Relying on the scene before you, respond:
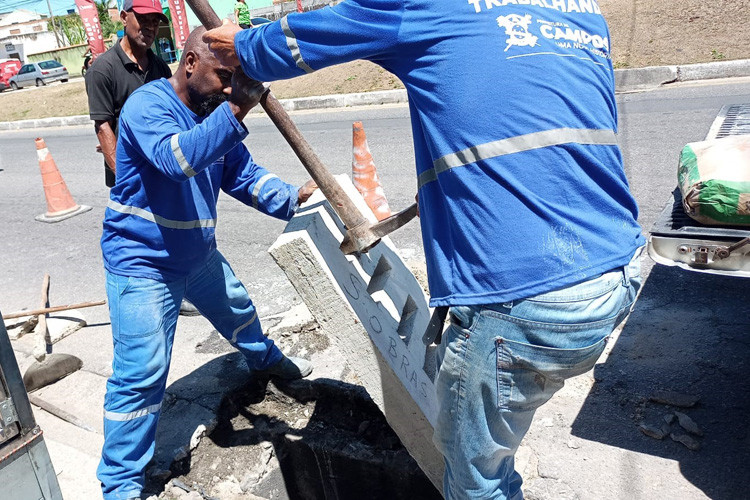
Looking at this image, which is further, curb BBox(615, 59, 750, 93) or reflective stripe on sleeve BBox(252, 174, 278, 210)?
curb BBox(615, 59, 750, 93)

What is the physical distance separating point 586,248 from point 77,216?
7.66 metres

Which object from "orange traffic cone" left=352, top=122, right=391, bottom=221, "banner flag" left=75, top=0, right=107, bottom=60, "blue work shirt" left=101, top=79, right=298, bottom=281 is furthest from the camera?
"banner flag" left=75, top=0, right=107, bottom=60

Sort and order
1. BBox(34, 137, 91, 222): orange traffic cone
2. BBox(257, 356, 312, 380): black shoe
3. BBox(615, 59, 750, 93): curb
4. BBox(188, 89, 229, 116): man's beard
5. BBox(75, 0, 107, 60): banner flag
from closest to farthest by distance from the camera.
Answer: BBox(188, 89, 229, 116): man's beard → BBox(257, 356, 312, 380): black shoe → BBox(34, 137, 91, 222): orange traffic cone → BBox(615, 59, 750, 93): curb → BBox(75, 0, 107, 60): banner flag

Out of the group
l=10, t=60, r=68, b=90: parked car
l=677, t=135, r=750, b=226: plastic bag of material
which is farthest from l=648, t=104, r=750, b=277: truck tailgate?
l=10, t=60, r=68, b=90: parked car

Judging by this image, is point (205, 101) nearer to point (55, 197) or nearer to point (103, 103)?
point (103, 103)

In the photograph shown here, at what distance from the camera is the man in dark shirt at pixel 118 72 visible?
15.6ft

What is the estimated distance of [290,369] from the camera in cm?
369

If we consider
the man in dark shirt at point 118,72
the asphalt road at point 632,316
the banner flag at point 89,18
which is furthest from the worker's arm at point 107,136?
the banner flag at point 89,18

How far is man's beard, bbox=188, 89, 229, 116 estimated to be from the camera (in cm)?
278

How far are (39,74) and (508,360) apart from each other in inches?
1438

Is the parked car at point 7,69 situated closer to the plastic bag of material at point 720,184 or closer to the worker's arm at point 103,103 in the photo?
the worker's arm at point 103,103

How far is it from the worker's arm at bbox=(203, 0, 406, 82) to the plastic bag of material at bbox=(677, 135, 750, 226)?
66.3 inches

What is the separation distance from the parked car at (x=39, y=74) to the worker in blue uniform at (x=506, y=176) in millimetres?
35959

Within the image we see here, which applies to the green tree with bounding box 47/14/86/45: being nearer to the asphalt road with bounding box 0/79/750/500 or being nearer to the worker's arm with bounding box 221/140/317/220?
the asphalt road with bounding box 0/79/750/500
